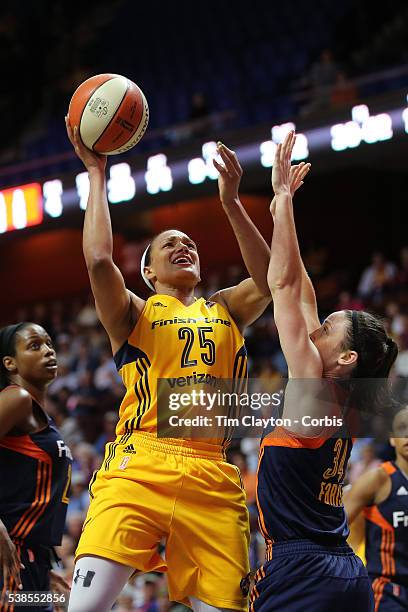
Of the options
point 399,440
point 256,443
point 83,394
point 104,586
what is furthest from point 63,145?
point 104,586

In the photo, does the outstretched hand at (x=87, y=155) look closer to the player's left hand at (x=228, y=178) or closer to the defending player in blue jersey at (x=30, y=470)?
the player's left hand at (x=228, y=178)

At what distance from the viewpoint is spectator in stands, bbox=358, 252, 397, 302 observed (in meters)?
10.9

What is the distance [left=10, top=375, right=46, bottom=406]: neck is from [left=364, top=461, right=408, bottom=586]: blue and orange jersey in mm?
1751

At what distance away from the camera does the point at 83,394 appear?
11789 millimetres

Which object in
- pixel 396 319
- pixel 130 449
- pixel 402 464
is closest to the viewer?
pixel 130 449

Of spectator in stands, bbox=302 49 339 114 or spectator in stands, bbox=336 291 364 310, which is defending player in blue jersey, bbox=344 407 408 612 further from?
spectator in stands, bbox=302 49 339 114

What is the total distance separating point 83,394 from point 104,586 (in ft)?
27.5

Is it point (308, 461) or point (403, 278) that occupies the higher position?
point (403, 278)

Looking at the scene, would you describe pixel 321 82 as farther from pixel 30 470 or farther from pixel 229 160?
pixel 30 470

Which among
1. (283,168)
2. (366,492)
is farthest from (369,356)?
(366,492)

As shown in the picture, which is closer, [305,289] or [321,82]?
[305,289]

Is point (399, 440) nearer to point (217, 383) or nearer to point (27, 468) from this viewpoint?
point (217, 383)

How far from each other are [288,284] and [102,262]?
2.43 ft

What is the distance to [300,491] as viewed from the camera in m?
3.36
